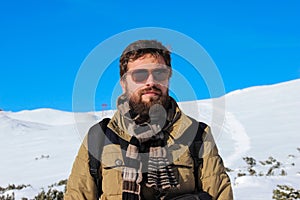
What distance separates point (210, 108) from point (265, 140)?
742 inches

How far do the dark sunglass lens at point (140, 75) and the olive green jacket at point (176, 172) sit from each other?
27 centimetres

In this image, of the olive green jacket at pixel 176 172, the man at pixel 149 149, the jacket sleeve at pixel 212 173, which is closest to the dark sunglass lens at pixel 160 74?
the man at pixel 149 149

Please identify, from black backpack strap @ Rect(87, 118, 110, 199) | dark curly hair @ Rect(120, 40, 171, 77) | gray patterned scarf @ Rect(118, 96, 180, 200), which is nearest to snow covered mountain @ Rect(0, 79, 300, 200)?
black backpack strap @ Rect(87, 118, 110, 199)

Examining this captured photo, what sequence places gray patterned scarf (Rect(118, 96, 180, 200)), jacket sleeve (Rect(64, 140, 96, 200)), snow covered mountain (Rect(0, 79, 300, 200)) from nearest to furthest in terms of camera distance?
gray patterned scarf (Rect(118, 96, 180, 200)) < jacket sleeve (Rect(64, 140, 96, 200)) < snow covered mountain (Rect(0, 79, 300, 200))

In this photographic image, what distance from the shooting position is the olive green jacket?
2873 millimetres

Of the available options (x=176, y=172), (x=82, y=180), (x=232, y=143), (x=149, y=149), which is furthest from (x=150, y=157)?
(x=232, y=143)

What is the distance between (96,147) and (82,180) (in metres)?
0.22

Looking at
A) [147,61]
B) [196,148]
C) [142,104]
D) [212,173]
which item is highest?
[147,61]

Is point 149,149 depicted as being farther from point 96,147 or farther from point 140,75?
point 140,75

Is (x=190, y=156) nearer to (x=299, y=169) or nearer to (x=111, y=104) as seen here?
(x=111, y=104)

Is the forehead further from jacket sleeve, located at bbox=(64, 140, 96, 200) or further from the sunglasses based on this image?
jacket sleeve, located at bbox=(64, 140, 96, 200)

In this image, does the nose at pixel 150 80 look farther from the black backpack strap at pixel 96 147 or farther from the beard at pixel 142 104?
the black backpack strap at pixel 96 147

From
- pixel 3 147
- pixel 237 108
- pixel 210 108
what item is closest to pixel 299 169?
pixel 210 108

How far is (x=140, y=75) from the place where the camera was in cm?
292
